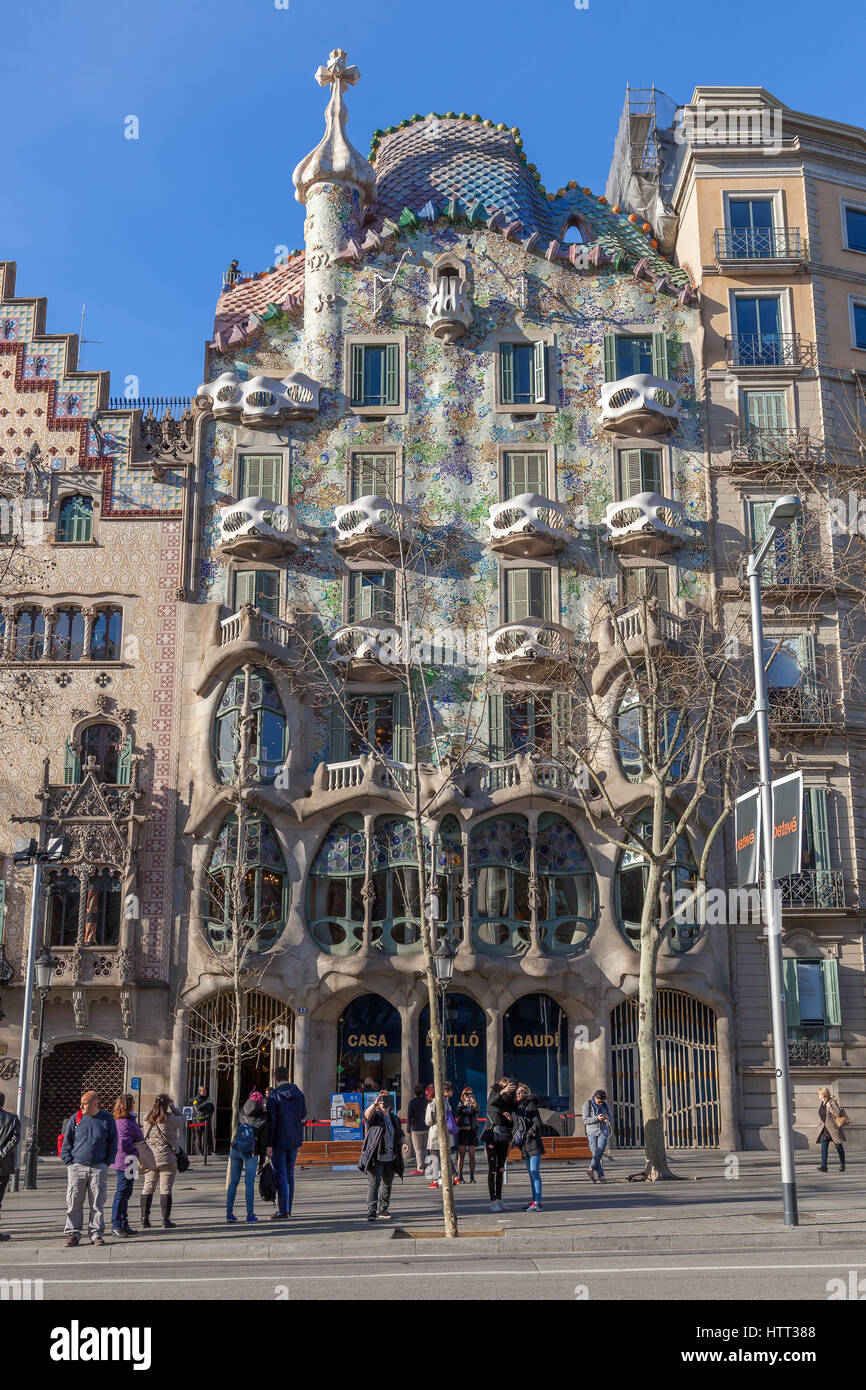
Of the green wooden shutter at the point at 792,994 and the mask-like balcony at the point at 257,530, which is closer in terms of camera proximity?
the green wooden shutter at the point at 792,994

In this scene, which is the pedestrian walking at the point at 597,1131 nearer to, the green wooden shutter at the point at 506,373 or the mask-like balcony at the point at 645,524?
the mask-like balcony at the point at 645,524

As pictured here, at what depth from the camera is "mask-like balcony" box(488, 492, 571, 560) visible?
35.5m

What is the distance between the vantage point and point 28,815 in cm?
3459

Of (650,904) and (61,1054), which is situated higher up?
(650,904)

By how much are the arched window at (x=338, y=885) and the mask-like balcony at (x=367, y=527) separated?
23.6 ft

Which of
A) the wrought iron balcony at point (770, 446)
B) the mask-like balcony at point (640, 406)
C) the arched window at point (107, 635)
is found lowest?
the arched window at point (107, 635)

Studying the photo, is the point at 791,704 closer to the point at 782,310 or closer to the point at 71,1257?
the point at 782,310

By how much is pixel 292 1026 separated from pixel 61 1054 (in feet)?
19.4

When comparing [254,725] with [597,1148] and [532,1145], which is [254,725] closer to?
[597,1148]

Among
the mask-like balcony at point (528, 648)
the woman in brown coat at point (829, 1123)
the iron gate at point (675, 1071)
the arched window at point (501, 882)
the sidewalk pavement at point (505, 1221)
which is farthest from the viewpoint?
the mask-like balcony at point (528, 648)

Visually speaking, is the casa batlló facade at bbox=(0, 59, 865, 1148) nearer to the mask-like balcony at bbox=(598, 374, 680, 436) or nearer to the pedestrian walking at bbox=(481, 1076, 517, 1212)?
the mask-like balcony at bbox=(598, 374, 680, 436)

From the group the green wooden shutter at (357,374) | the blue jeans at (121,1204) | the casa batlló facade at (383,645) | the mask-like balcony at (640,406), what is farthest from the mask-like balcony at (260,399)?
the blue jeans at (121,1204)

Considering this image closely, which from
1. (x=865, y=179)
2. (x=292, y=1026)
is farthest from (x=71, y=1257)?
(x=865, y=179)

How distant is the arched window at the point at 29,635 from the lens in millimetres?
36156
